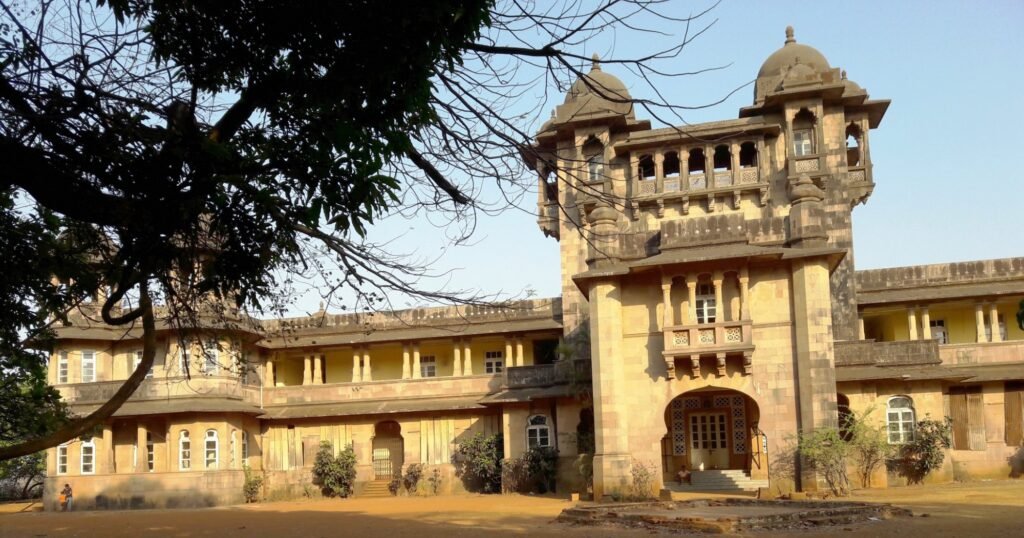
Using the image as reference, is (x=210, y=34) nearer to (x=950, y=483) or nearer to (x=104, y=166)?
(x=104, y=166)

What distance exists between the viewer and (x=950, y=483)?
1119 inches

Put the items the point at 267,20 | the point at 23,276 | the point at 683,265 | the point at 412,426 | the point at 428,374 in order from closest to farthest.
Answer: the point at 267,20 < the point at 23,276 < the point at 683,265 < the point at 412,426 < the point at 428,374

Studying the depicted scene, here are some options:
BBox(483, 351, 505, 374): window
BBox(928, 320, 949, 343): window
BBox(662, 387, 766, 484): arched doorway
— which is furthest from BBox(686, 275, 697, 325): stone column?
BBox(483, 351, 505, 374): window

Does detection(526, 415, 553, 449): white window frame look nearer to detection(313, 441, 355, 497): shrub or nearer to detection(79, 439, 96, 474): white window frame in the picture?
detection(313, 441, 355, 497): shrub

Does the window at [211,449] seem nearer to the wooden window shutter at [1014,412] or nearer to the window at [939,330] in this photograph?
the window at [939,330]

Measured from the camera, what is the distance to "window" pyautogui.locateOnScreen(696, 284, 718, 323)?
2516cm

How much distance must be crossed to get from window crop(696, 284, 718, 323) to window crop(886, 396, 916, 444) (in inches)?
319

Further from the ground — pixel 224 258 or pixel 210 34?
pixel 210 34

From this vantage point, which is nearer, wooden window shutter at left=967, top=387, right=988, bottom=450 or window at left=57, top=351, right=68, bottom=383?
wooden window shutter at left=967, top=387, right=988, bottom=450

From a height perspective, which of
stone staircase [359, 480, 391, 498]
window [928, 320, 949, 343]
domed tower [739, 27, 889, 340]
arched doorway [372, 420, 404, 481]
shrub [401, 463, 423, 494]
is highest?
domed tower [739, 27, 889, 340]

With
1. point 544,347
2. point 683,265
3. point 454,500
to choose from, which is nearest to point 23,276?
point 683,265

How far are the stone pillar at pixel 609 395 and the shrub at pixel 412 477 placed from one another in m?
10.8

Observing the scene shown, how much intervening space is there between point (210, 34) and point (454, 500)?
2396 centimetres

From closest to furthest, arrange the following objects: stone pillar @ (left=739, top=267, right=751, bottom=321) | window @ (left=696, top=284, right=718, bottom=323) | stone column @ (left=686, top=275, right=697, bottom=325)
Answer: stone pillar @ (left=739, top=267, right=751, bottom=321) < stone column @ (left=686, top=275, right=697, bottom=325) < window @ (left=696, top=284, right=718, bottom=323)
